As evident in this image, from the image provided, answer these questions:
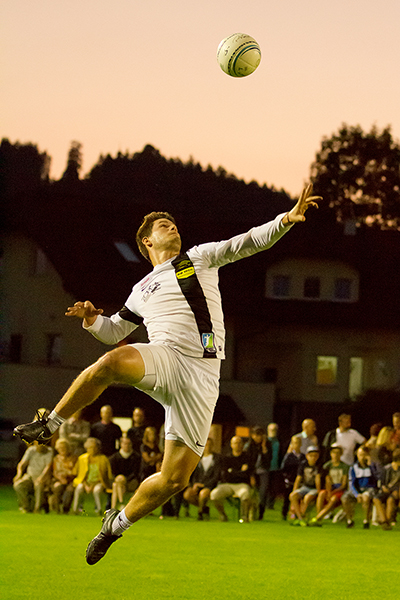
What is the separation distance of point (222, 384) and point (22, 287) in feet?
25.4

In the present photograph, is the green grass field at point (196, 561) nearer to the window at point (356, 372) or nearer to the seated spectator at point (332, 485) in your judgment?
the seated spectator at point (332, 485)

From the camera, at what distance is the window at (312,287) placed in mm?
31188

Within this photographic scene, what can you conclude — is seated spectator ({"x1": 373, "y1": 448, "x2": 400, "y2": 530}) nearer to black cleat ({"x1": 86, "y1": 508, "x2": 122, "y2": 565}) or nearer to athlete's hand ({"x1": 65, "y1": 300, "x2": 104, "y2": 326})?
black cleat ({"x1": 86, "y1": 508, "x2": 122, "y2": 565})

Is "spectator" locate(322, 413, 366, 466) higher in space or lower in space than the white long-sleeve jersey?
lower

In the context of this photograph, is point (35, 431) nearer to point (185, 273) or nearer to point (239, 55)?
point (185, 273)

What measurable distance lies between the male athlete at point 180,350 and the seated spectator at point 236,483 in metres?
7.02

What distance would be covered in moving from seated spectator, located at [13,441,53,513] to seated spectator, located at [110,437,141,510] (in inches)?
41.9

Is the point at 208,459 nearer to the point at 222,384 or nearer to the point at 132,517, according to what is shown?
the point at 132,517

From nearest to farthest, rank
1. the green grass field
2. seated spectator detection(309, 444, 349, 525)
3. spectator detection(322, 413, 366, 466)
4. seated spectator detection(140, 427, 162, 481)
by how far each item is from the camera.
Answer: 1. the green grass field
2. seated spectator detection(309, 444, 349, 525)
3. seated spectator detection(140, 427, 162, 481)
4. spectator detection(322, 413, 366, 466)

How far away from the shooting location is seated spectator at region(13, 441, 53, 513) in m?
13.3

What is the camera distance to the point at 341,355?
98.5ft

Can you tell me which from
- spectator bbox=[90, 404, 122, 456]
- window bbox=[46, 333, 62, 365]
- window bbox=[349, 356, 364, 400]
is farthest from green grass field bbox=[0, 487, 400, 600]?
window bbox=[349, 356, 364, 400]

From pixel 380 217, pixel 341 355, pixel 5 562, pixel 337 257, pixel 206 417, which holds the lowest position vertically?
pixel 5 562

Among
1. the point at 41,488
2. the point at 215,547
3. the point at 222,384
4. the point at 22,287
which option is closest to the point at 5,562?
the point at 215,547
